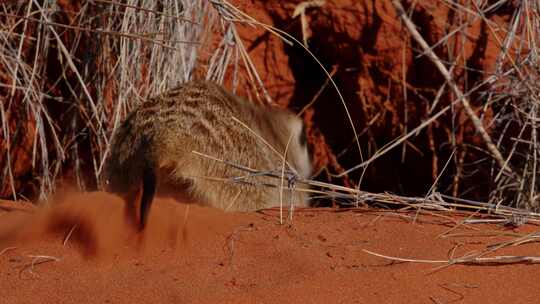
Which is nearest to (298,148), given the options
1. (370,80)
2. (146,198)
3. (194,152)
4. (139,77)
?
(370,80)

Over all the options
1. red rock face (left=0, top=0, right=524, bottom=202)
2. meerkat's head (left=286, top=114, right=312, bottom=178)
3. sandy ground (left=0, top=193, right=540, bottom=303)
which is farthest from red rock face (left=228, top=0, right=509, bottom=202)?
sandy ground (left=0, top=193, right=540, bottom=303)

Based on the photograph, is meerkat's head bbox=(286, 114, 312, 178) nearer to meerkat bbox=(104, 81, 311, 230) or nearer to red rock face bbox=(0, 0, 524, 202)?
red rock face bbox=(0, 0, 524, 202)

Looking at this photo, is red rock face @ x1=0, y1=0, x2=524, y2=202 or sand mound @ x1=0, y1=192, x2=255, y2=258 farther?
red rock face @ x1=0, y1=0, x2=524, y2=202

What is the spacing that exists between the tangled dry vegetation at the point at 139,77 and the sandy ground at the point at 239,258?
1250mm

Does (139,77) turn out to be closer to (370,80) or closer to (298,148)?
(298,148)

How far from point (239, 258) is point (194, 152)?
56 centimetres

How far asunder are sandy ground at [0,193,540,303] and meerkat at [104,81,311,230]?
0.22 m

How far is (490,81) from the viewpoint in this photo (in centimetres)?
411

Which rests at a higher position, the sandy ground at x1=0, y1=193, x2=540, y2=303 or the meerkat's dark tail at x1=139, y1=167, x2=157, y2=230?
the meerkat's dark tail at x1=139, y1=167, x2=157, y2=230

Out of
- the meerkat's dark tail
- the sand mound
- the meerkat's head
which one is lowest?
the meerkat's head

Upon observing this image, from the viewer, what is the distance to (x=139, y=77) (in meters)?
4.24

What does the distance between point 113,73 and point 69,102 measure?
38 centimetres

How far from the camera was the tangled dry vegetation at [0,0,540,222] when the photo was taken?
399cm

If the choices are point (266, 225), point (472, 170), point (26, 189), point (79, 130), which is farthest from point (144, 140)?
point (472, 170)
